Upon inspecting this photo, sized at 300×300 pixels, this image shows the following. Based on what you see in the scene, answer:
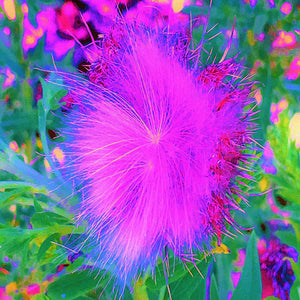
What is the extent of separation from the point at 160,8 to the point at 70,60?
0.73ft

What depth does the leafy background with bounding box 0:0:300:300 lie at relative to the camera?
1.59 feet

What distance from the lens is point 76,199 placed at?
1.64ft

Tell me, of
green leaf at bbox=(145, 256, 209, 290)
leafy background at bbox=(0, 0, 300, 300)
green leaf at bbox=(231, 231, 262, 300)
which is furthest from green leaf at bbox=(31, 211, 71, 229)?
green leaf at bbox=(231, 231, 262, 300)

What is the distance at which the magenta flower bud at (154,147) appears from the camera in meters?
0.38

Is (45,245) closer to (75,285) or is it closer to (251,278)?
(75,285)

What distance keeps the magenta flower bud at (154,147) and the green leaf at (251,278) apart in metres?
0.07

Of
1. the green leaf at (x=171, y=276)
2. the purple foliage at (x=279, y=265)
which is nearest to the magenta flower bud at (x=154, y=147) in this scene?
the green leaf at (x=171, y=276)

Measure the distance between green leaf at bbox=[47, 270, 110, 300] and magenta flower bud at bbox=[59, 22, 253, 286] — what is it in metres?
0.09

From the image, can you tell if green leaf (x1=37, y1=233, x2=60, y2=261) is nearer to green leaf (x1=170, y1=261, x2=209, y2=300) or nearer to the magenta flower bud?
the magenta flower bud

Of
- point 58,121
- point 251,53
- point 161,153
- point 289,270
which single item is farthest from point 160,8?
point 289,270

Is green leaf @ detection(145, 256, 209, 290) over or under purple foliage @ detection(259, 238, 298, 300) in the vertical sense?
over

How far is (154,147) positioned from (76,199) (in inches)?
7.4

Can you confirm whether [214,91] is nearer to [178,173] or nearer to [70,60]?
[178,173]

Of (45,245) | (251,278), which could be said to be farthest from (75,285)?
(251,278)
